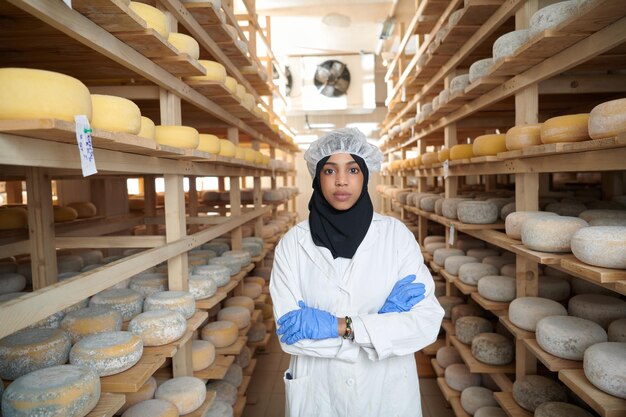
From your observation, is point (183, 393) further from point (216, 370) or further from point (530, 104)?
point (530, 104)

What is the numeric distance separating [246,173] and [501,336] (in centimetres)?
247

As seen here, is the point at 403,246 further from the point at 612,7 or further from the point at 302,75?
the point at 302,75

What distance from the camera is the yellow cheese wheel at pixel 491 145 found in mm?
2577

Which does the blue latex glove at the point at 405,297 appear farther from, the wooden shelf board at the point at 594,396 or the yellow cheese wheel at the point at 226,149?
the yellow cheese wheel at the point at 226,149

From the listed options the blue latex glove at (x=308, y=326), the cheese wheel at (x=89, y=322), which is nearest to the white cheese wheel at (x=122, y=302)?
the cheese wheel at (x=89, y=322)

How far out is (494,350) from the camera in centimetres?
266

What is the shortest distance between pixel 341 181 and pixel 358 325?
57 cm

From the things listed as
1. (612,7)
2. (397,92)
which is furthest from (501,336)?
(397,92)

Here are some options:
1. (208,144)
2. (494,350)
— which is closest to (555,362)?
(494,350)

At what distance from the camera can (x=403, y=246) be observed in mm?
1779

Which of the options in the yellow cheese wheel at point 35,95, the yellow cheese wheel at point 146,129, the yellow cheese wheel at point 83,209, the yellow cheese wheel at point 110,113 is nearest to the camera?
the yellow cheese wheel at point 35,95

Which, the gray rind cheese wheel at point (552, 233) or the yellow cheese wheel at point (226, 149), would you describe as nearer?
the gray rind cheese wheel at point (552, 233)

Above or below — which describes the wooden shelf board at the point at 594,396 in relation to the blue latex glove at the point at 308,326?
below

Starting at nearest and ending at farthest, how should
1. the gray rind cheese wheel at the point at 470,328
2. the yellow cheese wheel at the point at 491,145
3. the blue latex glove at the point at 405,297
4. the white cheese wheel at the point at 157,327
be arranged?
the blue latex glove at the point at 405,297 → the white cheese wheel at the point at 157,327 → the yellow cheese wheel at the point at 491,145 → the gray rind cheese wheel at the point at 470,328
